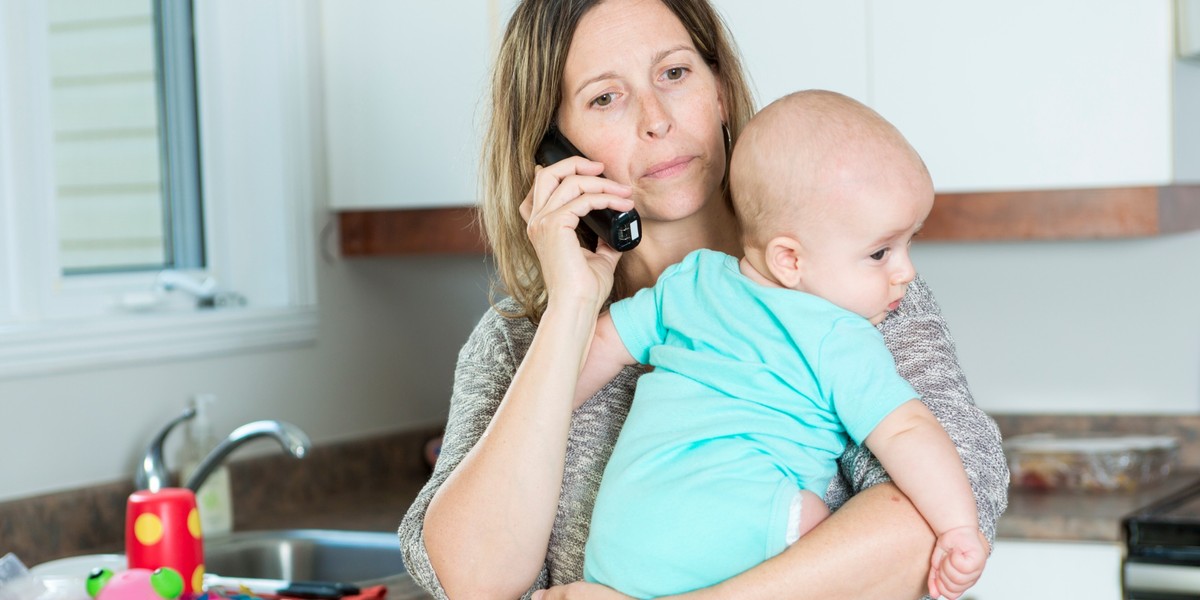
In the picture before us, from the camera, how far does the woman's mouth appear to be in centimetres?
137

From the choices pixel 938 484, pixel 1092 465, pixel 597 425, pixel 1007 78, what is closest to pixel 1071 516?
pixel 1092 465

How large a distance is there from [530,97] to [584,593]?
1.95 ft

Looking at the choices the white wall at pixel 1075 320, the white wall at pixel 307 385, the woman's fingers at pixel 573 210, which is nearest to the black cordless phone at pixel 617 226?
the woman's fingers at pixel 573 210

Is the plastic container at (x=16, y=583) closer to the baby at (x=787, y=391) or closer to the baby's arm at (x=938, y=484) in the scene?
the baby at (x=787, y=391)

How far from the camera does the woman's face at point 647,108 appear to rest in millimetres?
1376

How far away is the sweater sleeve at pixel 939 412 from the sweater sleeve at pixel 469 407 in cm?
39

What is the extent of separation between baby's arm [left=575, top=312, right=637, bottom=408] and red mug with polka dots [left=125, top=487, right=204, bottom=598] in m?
0.74

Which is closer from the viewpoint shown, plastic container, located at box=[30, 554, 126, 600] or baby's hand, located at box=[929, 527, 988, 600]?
baby's hand, located at box=[929, 527, 988, 600]

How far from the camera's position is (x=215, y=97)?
2.60 m

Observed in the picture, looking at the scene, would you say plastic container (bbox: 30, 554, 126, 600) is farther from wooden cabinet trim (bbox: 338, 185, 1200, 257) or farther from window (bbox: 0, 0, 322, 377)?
wooden cabinet trim (bbox: 338, 185, 1200, 257)

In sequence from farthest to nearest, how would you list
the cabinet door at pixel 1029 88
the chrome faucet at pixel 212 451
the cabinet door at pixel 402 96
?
1. the cabinet door at pixel 402 96
2. the cabinet door at pixel 1029 88
3. the chrome faucet at pixel 212 451

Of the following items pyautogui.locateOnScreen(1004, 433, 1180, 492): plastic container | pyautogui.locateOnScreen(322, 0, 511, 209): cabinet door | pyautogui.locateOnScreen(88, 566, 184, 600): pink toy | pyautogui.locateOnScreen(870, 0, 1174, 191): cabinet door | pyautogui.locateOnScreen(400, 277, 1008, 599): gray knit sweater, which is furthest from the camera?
pyautogui.locateOnScreen(322, 0, 511, 209): cabinet door

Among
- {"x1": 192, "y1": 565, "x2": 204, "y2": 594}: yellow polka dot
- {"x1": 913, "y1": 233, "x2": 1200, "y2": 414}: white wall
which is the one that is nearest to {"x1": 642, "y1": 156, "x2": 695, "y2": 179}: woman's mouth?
{"x1": 192, "y1": 565, "x2": 204, "y2": 594}: yellow polka dot

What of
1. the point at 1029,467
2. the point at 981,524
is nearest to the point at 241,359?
the point at 1029,467
